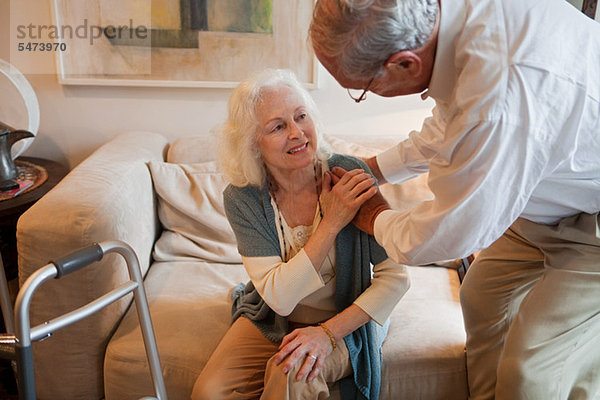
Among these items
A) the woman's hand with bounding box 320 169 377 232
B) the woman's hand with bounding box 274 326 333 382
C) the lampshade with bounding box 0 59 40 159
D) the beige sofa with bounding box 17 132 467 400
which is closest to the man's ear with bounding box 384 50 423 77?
the woman's hand with bounding box 320 169 377 232

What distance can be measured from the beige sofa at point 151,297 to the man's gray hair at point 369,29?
3.15 ft

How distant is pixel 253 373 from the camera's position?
1.60 metres

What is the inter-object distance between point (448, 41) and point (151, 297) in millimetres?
1403

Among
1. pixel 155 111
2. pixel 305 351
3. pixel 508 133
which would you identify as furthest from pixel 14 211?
pixel 508 133

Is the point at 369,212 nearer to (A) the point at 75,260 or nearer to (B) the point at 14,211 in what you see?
(A) the point at 75,260

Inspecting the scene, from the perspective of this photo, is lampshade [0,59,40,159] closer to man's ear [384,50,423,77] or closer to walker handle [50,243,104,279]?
walker handle [50,243,104,279]

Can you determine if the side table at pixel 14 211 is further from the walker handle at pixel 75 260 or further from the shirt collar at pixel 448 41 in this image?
the shirt collar at pixel 448 41

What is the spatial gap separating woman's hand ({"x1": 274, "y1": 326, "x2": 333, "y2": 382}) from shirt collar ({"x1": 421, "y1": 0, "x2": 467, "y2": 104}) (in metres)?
0.74

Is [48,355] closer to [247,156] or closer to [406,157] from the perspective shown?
[247,156]

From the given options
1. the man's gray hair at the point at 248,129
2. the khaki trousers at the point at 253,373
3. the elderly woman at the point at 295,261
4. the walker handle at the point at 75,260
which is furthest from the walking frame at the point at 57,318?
the man's gray hair at the point at 248,129

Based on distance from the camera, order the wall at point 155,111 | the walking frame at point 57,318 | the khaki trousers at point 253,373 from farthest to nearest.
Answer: the wall at point 155,111, the khaki trousers at point 253,373, the walking frame at point 57,318

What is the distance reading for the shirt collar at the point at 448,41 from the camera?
42.0 inches

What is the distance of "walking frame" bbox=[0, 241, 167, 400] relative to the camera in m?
1.12

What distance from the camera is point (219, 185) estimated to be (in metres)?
2.36
